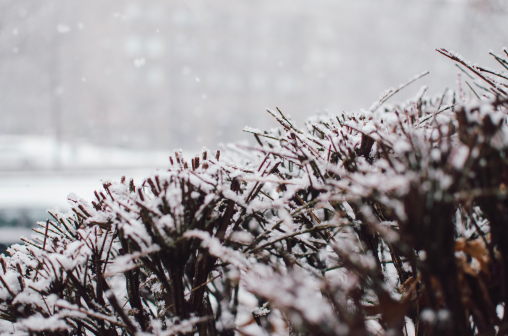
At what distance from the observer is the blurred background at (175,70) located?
10.5 m

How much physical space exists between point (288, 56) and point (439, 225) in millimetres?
29641

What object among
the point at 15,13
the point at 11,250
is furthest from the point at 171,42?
the point at 11,250

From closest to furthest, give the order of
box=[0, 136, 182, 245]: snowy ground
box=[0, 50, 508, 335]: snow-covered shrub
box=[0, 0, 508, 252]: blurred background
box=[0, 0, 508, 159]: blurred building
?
box=[0, 50, 508, 335]: snow-covered shrub, box=[0, 136, 182, 245]: snowy ground, box=[0, 0, 508, 252]: blurred background, box=[0, 0, 508, 159]: blurred building

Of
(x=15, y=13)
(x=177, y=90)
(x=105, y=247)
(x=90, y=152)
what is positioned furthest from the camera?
(x=177, y=90)

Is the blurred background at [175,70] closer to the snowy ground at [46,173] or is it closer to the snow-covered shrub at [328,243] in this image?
the snowy ground at [46,173]

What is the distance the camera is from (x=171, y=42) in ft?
87.5

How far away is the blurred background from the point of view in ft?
34.4

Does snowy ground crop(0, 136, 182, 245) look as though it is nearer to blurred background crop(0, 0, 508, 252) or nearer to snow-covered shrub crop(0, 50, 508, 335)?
blurred background crop(0, 0, 508, 252)

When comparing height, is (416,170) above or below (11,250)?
above

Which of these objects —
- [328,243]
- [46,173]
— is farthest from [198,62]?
[328,243]

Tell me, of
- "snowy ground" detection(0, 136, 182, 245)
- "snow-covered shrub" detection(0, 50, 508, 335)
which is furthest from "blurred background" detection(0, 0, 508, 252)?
"snow-covered shrub" detection(0, 50, 508, 335)

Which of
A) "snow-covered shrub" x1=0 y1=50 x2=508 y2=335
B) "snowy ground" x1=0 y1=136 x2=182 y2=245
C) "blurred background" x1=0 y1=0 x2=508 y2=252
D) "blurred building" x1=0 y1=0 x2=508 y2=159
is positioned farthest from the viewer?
"blurred building" x1=0 y1=0 x2=508 y2=159

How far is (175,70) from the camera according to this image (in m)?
25.2

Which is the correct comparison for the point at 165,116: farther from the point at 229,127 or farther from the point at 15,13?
the point at 15,13
